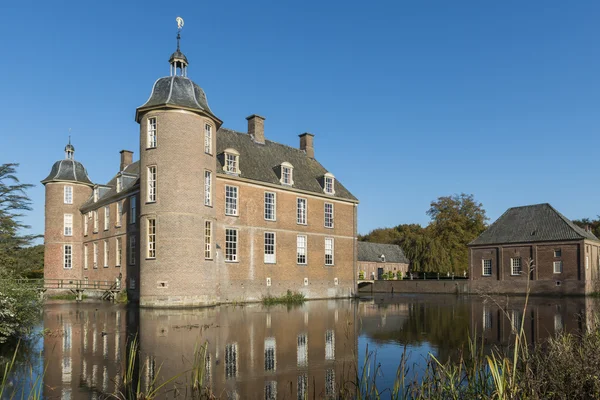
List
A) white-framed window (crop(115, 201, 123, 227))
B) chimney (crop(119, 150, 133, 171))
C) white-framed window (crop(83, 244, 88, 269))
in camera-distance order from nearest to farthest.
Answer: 1. white-framed window (crop(115, 201, 123, 227))
2. white-framed window (crop(83, 244, 88, 269))
3. chimney (crop(119, 150, 133, 171))

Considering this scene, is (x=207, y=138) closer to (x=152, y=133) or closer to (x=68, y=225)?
(x=152, y=133)

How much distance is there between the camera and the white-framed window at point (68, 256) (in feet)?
127

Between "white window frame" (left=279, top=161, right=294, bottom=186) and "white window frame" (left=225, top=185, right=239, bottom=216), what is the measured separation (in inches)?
163

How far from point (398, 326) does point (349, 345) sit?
543cm

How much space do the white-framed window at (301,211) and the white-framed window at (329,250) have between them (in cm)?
287

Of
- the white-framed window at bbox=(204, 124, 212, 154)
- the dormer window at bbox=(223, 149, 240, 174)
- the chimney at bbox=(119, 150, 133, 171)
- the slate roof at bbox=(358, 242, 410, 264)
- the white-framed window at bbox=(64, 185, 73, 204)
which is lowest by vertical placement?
the slate roof at bbox=(358, 242, 410, 264)

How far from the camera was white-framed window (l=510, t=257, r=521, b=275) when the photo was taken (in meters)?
44.5

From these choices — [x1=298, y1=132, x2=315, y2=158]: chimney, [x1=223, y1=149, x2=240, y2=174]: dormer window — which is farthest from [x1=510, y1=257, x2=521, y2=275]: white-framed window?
[x1=223, y1=149, x2=240, y2=174]: dormer window

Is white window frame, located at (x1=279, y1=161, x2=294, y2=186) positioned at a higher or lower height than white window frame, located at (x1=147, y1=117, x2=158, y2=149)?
lower

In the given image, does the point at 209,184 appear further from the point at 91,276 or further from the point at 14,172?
the point at 14,172

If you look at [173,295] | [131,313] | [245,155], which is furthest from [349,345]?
[245,155]

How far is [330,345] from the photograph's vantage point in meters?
12.6

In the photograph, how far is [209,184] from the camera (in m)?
27.2

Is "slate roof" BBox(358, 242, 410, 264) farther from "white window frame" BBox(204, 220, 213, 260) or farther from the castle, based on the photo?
"white window frame" BBox(204, 220, 213, 260)
